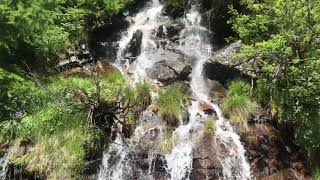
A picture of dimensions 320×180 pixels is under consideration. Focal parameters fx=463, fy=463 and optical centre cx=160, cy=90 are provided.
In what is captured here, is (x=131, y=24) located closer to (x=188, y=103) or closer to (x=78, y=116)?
(x=188, y=103)

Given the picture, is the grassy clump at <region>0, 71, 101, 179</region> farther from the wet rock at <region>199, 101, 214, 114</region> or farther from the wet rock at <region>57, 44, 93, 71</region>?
the wet rock at <region>199, 101, 214, 114</region>

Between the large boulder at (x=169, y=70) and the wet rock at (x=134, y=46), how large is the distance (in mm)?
1222

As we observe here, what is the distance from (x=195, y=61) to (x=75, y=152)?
5846 millimetres

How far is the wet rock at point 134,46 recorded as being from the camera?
14047 millimetres

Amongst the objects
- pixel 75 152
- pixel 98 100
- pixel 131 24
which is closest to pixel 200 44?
pixel 131 24

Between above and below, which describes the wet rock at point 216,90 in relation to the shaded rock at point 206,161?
above

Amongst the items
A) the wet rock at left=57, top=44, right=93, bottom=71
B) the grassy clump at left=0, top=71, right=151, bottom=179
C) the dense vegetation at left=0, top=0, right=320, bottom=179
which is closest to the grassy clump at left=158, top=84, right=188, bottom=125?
the dense vegetation at left=0, top=0, right=320, bottom=179

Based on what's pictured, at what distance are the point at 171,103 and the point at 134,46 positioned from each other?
3798 mm

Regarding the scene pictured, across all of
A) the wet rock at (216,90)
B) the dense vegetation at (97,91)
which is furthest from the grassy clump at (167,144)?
the wet rock at (216,90)

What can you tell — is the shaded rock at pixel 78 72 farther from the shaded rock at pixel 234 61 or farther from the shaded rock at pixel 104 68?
the shaded rock at pixel 234 61

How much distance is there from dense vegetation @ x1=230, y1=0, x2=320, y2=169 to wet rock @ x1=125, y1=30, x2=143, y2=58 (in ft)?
12.8

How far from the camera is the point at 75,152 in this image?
9141 mm

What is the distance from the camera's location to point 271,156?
1029cm

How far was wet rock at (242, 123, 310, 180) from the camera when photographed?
10.0 metres
